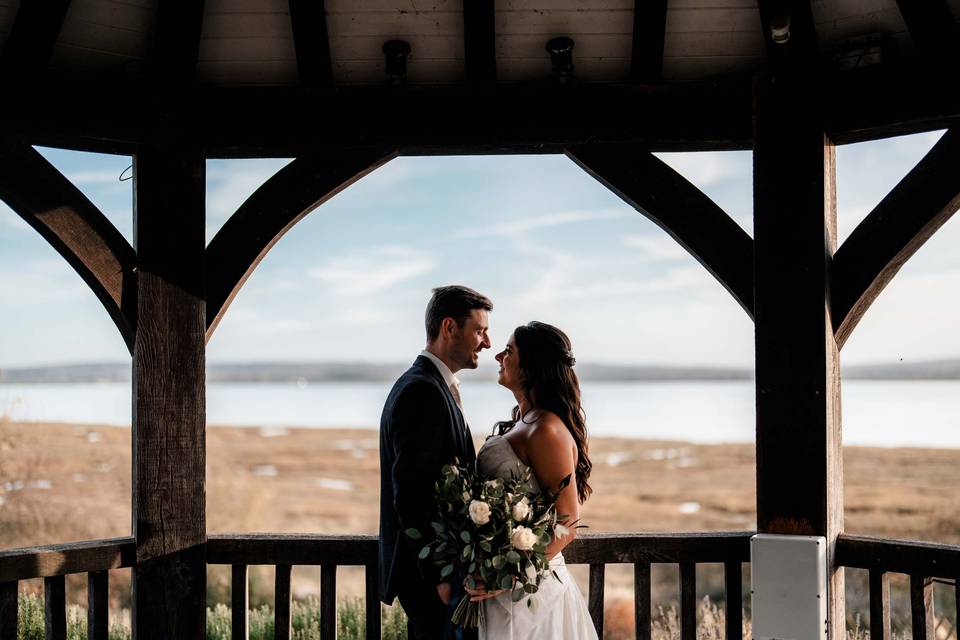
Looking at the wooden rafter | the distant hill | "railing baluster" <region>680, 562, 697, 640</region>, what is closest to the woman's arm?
"railing baluster" <region>680, 562, 697, 640</region>

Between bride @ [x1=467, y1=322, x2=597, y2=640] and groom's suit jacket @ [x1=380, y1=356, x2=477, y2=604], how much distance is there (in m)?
0.14

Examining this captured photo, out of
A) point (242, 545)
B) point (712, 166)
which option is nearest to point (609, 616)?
point (242, 545)

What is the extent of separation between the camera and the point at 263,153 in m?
3.19

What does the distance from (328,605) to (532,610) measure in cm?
86

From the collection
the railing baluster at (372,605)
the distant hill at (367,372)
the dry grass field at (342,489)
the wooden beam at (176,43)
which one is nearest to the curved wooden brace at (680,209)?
the wooden beam at (176,43)

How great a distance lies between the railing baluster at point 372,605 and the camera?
9.97 feet

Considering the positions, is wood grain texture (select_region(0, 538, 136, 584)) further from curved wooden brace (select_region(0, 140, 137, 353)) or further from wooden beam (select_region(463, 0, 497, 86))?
wooden beam (select_region(463, 0, 497, 86))

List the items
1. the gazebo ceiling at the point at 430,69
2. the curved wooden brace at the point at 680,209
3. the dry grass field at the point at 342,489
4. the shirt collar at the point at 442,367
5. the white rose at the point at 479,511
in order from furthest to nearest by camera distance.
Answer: the dry grass field at the point at 342,489, the curved wooden brace at the point at 680,209, the gazebo ceiling at the point at 430,69, the shirt collar at the point at 442,367, the white rose at the point at 479,511

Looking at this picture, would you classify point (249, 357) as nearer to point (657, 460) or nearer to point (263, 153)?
point (657, 460)

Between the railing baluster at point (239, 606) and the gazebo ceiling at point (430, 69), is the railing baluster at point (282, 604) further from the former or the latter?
the gazebo ceiling at point (430, 69)

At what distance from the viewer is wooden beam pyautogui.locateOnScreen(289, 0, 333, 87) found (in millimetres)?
2938

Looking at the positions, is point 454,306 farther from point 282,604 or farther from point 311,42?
point 282,604

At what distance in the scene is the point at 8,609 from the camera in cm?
281

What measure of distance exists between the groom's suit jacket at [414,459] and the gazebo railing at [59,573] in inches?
37.5
